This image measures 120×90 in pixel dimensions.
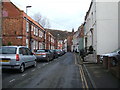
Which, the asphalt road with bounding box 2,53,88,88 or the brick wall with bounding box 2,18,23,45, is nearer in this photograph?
the asphalt road with bounding box 2,53,88,88

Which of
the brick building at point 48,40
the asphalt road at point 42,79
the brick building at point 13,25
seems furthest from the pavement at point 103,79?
the brick building at point 48,40

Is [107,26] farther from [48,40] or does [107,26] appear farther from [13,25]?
[48,40]

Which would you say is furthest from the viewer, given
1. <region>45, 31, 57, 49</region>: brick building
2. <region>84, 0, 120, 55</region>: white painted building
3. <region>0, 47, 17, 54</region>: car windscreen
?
<region>45, 31, 57, 49</region>: brick building

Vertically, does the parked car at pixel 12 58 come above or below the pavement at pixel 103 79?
above

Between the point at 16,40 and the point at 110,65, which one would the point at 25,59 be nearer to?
the point at 110,65

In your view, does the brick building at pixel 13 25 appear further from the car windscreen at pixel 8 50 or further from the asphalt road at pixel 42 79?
the asphalt road at pixel 42 79

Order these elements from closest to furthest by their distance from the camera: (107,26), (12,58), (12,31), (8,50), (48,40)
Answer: (12,58) → (8,50) → (107,26) → (12,31) → (48,40)

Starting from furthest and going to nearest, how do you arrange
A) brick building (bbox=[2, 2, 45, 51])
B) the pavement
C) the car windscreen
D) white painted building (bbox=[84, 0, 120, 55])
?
brick building (bbox=[2, 2, 45, 51]) < white painted building (bbox=[84, 0, 120, 55]) < the car windscreen < the pavement

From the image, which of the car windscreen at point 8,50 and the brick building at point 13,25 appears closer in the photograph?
the car windscreen at point 8,50

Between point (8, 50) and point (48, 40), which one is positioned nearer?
point (8, 50)

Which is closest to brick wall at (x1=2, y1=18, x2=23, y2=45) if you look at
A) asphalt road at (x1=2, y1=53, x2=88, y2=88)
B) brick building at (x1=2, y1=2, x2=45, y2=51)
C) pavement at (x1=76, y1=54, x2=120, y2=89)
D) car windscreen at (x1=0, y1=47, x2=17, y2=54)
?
brick building at (x1=2, y1=2, x2=45, y2=51)

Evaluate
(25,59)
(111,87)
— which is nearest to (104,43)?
(25,59)

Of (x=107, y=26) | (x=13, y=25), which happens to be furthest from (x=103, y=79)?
(x=13, y=25)

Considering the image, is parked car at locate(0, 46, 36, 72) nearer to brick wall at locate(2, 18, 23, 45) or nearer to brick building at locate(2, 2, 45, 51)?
brick building at locate(2, 2, 45, 51)
